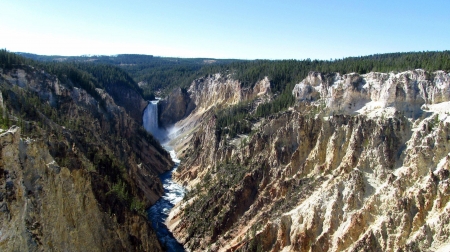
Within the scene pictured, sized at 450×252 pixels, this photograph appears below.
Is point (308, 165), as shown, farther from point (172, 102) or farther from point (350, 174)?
point (172, 102)

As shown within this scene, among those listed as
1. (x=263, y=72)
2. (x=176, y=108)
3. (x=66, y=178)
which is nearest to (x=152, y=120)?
(x=176, y=108)

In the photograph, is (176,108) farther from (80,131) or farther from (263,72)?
(80,131)

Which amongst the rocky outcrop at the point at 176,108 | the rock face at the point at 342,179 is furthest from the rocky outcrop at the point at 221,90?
the rock face at the point at 342,179

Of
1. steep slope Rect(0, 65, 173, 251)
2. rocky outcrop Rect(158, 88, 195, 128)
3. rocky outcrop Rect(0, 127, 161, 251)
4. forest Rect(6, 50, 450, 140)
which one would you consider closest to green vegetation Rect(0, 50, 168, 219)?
steep slope Rect(0, 65, 173, 251)

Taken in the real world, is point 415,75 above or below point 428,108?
above

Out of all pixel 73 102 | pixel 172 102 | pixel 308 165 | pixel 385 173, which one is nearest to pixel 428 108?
pixel 385 173

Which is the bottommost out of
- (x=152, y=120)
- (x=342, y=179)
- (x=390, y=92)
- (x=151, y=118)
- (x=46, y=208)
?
(x=152, y=120)

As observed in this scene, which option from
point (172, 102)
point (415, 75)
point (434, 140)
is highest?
point (415, 75)
